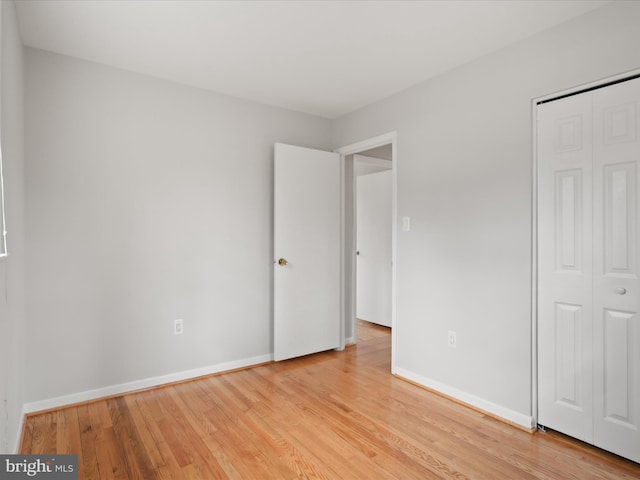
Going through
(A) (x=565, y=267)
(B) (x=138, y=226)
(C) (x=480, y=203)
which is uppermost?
(C) (x=480, y=203)

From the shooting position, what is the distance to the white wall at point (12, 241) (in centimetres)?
163

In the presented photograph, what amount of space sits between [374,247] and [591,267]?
309 cm

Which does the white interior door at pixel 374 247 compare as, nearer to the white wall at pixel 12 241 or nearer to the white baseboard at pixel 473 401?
the white baseboard at pixel 473 401

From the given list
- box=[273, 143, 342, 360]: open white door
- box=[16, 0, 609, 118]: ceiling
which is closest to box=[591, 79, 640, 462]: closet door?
box=[16, 0, 609, 118]: ceiling

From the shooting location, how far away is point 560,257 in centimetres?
221

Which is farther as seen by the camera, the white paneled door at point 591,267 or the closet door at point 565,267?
the closet door at point 565,267

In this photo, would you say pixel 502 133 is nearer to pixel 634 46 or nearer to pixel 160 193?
pixel 634 46

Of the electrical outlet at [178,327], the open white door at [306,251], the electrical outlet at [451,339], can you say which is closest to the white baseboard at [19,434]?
the electrical outlet at [178,327]

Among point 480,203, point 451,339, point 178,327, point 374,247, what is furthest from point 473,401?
point 374,247

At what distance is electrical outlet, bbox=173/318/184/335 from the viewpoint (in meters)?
3.02

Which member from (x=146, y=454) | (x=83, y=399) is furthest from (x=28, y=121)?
(x=146, y=454)

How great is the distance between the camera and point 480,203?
2.59 meters

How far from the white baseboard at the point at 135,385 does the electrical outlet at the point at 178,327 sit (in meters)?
0.33

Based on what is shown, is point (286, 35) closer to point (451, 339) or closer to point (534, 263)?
point (534, 263)
